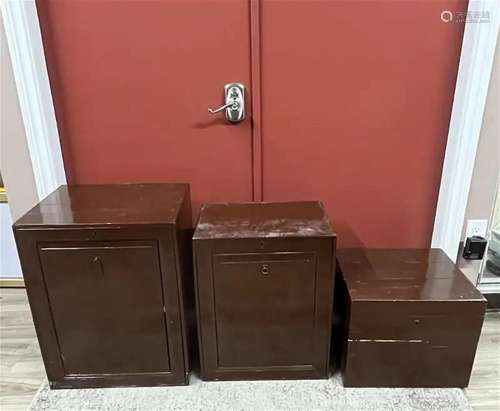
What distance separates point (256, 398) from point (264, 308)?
0.33 m

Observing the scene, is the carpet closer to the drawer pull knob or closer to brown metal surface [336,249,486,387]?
brown metal surface [336,249,486,387]

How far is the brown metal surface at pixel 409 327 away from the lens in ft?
4.98

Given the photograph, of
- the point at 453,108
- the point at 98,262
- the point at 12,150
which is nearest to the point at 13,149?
the point at 12,150

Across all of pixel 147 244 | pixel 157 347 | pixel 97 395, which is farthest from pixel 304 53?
pixel 97 395

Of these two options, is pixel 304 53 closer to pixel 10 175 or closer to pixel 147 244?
pixel 147 244

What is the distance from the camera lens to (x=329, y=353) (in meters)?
1.65

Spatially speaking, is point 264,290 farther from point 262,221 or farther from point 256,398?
point 256,398

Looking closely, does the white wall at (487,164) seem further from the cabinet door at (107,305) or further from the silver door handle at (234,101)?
the cabinet door at (107,305)

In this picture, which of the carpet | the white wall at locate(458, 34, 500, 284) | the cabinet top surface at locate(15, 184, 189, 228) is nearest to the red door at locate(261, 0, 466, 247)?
the white wall at locate(458, 34, 500, 284)

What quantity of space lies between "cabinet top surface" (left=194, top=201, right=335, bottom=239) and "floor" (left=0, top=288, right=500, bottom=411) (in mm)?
848

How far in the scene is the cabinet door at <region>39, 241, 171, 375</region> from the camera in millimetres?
1467

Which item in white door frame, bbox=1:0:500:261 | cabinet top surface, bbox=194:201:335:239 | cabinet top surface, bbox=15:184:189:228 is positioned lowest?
cabinet top surface, bbox=194:201:335:239

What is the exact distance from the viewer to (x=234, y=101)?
69.2 inches

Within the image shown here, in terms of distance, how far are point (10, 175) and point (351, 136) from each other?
147 cm
